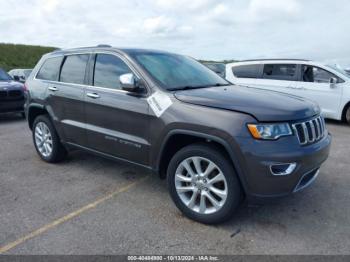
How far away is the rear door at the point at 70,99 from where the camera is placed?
4473mm

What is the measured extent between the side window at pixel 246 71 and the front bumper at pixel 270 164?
7.13m

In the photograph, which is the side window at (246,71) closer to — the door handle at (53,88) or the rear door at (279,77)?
the rear door at (279,77)

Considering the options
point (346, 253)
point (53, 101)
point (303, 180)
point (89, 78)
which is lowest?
point (346, 253)

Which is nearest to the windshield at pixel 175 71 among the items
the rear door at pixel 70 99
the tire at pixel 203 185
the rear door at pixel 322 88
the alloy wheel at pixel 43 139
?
the tire at pixel 203 185

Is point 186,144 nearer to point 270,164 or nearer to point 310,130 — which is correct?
point 270,164

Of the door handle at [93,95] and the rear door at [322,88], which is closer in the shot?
the door handle at [93,95]

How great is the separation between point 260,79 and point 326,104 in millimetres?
1959

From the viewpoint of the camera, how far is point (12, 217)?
353 cm

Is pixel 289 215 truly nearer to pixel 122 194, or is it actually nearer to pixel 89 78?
pixel 122 194

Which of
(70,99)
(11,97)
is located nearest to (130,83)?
(70,99)

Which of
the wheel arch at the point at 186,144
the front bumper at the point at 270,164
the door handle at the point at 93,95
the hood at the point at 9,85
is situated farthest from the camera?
the hood at the point at 9,85

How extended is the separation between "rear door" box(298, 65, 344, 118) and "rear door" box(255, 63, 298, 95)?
218 mm

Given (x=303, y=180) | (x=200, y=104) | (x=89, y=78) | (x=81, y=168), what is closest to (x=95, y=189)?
(x=81, y=168)

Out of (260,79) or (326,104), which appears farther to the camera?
(260,79)
